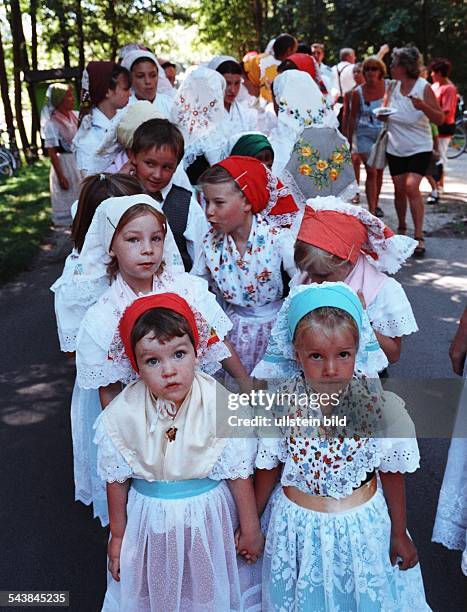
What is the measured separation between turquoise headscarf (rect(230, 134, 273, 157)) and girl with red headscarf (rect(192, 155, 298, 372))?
3.05 feet

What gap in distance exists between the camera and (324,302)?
205 centimetres

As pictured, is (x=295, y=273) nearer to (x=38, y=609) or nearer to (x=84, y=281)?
(x=84, y=281)

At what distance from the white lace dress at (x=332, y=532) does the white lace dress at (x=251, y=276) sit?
1039 mm

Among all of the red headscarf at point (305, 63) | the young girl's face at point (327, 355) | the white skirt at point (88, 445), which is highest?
the red headscarf at point (305, 63)

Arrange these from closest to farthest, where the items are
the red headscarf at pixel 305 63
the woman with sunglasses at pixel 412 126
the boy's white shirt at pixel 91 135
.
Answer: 1. the boy's white shirt at pixel 91 135
2. the red headscarf at pixel 305 63
3. the woman with sunglasses at pixel 412 126

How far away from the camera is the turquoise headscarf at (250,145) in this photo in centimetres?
406

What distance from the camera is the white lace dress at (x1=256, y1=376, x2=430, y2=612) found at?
2094mm

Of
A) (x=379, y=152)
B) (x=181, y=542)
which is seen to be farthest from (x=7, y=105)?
(x=181, y=542)

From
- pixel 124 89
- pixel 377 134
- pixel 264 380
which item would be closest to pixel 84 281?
pixel 264 380

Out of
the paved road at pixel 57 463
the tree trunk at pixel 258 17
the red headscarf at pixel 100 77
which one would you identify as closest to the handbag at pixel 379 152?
the paved road at pixel 57 463

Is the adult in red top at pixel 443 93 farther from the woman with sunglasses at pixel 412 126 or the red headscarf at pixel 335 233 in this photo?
the red headscarf at pixel 335 233

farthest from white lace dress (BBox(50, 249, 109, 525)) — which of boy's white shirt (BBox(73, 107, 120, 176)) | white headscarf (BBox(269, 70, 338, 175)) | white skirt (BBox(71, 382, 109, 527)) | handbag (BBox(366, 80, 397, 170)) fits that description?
handbag (BBox(366, 80, 397, 170))

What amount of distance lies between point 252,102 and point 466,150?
851 centimetres

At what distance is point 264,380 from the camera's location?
2396mm
